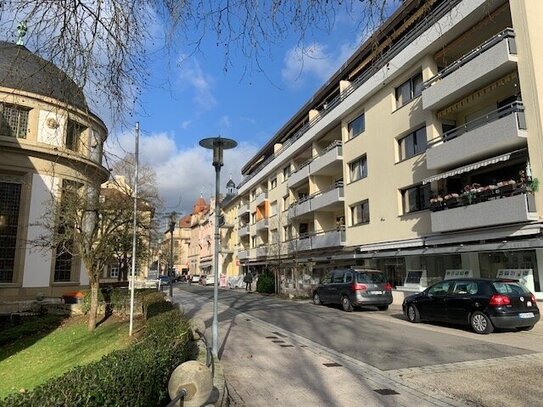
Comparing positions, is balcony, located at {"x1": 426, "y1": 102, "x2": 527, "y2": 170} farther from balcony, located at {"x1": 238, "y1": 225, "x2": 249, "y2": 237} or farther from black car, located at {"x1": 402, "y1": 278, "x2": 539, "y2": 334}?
balcony, located at {"x1": 238, "y1": 225, "x2": 249, "y2": 237}

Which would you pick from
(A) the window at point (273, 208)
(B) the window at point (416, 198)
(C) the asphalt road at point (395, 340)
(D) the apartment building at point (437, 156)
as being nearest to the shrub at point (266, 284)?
(D) the apartment building at point (437, 156)

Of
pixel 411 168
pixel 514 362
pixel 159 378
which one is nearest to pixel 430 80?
pixel 411 168

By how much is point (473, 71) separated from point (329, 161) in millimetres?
14714

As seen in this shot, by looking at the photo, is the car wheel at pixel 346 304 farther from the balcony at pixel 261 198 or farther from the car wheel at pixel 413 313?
the balcony at pixel 261 198

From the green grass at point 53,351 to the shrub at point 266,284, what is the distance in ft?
57.3

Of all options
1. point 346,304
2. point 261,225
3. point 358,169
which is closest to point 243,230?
point 261,225

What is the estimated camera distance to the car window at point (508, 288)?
43.5 ft

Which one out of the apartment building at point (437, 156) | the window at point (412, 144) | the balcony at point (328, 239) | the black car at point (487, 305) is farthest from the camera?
the balcony at point (328, 239)

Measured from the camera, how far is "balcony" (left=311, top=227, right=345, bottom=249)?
30.2 meters

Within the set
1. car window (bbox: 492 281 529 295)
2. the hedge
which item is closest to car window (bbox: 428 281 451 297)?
car window (bbox: 492 281 529 295)

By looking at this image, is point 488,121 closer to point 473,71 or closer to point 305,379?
point 473,71

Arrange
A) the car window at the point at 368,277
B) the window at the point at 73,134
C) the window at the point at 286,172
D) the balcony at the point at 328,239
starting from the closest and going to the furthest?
the window at the point at 73,134 < the car window at the point at 368,277 < the balcony at the point at 328,239 < the window at the point at 286,172

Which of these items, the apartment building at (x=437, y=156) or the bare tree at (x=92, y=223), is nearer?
the apartment building at (x=437, y=156)

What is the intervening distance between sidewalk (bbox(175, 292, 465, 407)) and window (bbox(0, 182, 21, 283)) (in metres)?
→ 24.9
